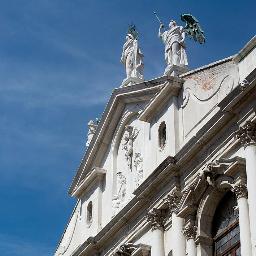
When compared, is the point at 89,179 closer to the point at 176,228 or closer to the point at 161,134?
the point at 161,134

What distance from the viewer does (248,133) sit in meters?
20.2

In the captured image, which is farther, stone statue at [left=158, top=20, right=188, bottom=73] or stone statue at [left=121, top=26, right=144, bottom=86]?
stone statue at [left=121, top=26, right=144, bottom=86]

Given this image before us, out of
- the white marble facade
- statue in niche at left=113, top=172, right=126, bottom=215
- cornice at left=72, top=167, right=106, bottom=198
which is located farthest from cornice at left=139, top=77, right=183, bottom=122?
cornice at left=72, top=167, right=106, bottom=198

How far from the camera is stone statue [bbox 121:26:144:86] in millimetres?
27547

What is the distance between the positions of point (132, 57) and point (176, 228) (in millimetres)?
7452

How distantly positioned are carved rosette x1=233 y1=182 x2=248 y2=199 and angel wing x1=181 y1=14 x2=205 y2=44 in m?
6.32

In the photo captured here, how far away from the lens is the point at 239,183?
66.1 ft

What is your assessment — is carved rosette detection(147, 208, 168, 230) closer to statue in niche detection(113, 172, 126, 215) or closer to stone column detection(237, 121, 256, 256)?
statue in niche detection(113, 172, 126, 215)

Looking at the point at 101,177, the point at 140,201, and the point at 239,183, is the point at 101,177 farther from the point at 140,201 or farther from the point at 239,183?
the point at 239,183

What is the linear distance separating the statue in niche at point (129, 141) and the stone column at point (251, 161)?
20.2 feet

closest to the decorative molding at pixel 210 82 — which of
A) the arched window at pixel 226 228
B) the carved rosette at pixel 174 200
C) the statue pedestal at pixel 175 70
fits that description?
the statue pedestal at pixel 175 70

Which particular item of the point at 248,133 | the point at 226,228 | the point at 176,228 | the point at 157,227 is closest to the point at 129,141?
the point at 157,227

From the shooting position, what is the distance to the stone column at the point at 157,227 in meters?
22.8

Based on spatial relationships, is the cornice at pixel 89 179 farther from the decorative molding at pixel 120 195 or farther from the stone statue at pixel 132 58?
the stone statue at pixel 132 58
